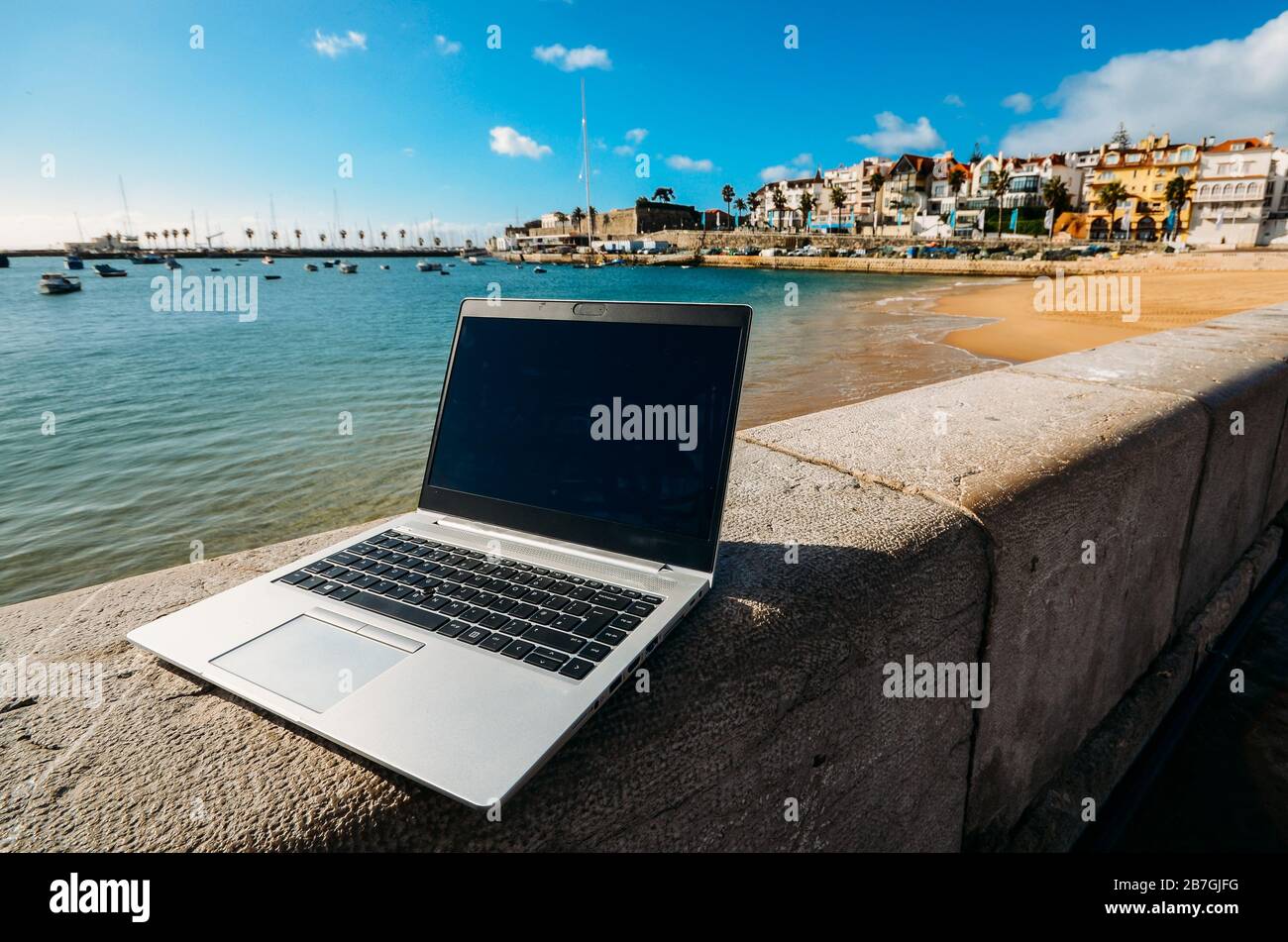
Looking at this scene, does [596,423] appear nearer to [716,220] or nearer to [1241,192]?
[1241,192]

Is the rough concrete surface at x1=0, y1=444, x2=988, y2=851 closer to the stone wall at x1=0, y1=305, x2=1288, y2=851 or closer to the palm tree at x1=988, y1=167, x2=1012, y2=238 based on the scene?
the stone wall at x1=0, y1=305, x2=1288, y2=851

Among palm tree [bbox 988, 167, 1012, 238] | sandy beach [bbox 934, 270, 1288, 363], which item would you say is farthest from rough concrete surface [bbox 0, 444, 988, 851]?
palm tree [bbox 988, 167, 1012, 238]

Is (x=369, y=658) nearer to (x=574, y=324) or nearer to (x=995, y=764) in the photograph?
(x=574, y=324)

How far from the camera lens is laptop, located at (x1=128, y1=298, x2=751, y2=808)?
900 mm

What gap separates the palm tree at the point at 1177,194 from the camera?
72.8 meters

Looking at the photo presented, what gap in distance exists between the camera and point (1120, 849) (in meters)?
2.18

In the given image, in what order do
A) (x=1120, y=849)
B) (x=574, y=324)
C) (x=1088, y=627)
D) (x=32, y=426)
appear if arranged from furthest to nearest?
1. (x=32, y=426)
2. (x=1120, y=849)
3. (x=1088, y=627)
4. (x=574, y=324)

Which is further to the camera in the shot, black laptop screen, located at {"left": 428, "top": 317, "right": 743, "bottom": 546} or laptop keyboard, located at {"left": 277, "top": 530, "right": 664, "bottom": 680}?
black laptop screen, located at {"left": 428, "top": 317, "right": 743, "bottom": 546}

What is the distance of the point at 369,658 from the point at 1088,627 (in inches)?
81.3

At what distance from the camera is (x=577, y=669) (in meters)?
0.98

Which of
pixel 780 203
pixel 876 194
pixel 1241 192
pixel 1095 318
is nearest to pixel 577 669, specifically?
pixel 1095 318

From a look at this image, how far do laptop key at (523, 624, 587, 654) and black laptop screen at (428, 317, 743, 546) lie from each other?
0.36 m

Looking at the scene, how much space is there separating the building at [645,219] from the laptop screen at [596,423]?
420ft
